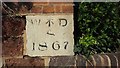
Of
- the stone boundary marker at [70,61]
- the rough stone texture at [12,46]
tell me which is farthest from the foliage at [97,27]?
the rough stone texture at [12,46]

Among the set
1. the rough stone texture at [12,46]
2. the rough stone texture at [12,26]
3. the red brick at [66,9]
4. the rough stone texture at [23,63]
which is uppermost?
the red brick at [66,9]

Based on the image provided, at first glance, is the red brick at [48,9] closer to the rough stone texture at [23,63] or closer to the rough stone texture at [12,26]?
the rough stone texture at [12,26]

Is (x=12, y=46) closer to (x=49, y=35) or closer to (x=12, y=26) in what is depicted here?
(x=12, y=26)

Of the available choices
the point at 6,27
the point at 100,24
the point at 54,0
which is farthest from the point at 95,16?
the point at 6,27

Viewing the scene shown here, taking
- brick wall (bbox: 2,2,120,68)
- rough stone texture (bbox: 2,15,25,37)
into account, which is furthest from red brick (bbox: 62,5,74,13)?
rough stone texture (bbox: 2,15,25,37)

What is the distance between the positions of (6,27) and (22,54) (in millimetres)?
195

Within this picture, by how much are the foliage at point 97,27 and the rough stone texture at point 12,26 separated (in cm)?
36

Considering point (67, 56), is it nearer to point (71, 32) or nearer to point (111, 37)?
point (71, 32)

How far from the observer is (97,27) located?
5.35 feet

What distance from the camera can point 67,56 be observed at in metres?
1.60

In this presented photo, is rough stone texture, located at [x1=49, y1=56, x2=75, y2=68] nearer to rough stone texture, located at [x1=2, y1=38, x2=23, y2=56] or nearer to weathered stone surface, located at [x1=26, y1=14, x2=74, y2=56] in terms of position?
weathered stone surface, located at [x1=26, y1=14, x2=74, y2=56]

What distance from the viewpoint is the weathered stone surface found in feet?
5.18

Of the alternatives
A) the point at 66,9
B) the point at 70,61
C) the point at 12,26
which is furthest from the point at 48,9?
the point at 70,61

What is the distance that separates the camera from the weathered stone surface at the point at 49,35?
1578 mm
